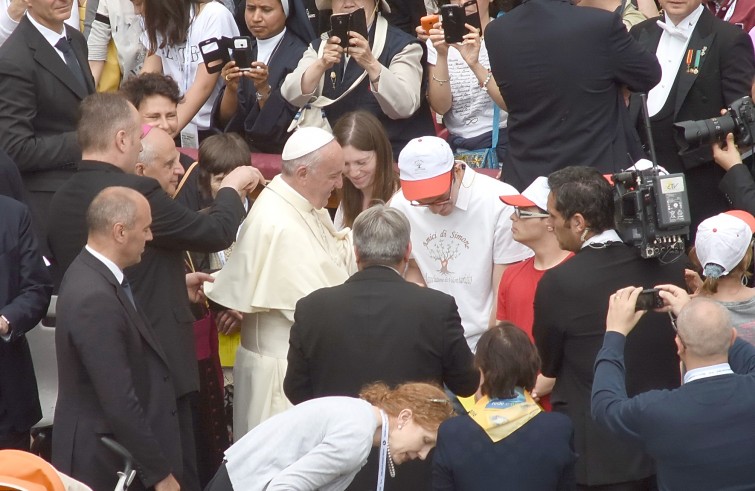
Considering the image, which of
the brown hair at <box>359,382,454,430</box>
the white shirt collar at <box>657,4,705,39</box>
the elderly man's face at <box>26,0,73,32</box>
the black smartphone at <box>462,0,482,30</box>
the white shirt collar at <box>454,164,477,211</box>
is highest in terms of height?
the elderly man's face at <box>26,0,73,32</box>

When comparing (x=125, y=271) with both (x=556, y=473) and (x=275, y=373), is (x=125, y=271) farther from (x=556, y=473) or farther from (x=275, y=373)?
(x=556, y=473)

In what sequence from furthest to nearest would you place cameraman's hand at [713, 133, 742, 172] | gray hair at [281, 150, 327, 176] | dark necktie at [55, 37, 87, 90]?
1. dark necktie at [55, 37, 87, 90]
2. cameraman's hand at [713, 133, 742, 172]
3. gray hair at [281, 150, 327, 176]

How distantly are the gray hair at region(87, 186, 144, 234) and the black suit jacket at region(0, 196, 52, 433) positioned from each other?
708 millimetres

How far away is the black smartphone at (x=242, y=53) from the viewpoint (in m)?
7.41

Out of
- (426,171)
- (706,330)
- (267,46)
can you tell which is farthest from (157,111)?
(706,330)

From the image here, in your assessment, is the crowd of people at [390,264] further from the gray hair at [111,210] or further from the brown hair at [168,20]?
the brown hair at [168,20]

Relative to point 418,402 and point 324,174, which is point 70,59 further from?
point 418,402

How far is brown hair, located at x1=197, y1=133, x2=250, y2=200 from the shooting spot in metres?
6.65

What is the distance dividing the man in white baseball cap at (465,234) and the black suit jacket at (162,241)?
2.94 ft

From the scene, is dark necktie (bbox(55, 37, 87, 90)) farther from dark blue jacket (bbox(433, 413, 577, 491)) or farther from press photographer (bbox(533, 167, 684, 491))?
dark blue jacket (bbox(433, 413, 577, 491))

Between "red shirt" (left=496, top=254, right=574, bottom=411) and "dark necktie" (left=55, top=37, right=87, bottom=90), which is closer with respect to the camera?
"red shirt" (left=496, top=254, right=574, bottom=411)

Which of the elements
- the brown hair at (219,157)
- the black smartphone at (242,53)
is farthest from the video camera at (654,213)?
the black smartphone at (242,53)

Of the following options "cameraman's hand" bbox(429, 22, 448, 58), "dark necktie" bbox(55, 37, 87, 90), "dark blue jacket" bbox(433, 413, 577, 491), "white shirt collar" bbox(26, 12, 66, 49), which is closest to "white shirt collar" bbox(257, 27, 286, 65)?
"cameraman's hand" bbox(429, 22, 448, 58)

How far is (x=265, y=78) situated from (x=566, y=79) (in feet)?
6.70
